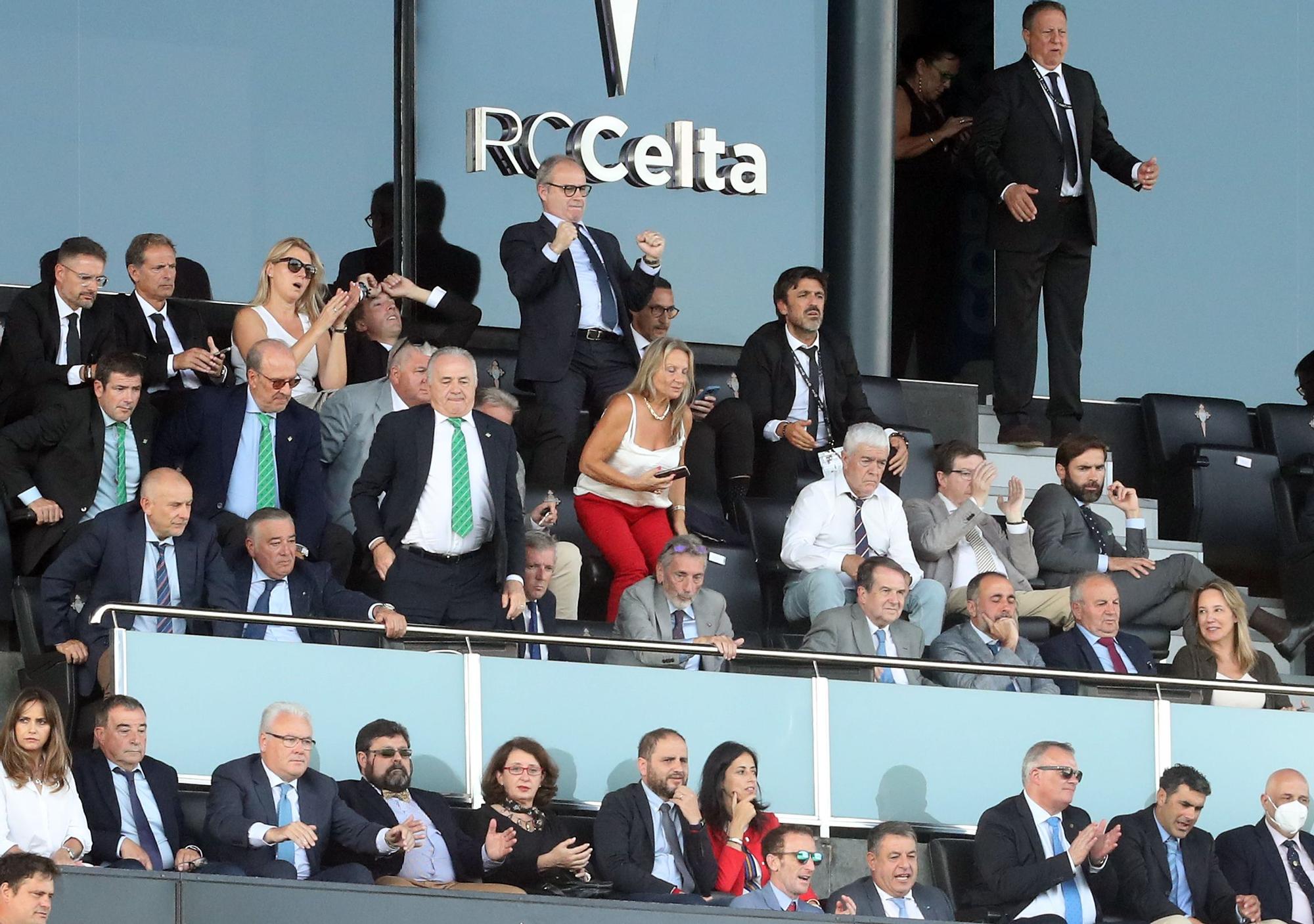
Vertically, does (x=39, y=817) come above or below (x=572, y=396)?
below

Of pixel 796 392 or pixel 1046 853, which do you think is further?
pixel 796 392

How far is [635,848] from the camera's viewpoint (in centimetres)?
754

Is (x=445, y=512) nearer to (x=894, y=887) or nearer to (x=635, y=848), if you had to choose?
(x=635, y=848)

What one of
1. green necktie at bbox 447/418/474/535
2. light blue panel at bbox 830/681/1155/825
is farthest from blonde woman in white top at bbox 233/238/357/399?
light blue panel at bbox 830/681/1155/825

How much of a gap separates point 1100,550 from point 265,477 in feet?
10.3

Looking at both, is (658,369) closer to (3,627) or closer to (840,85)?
(3,627)

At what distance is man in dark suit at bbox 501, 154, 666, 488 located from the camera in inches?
366

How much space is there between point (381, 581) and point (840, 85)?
434cm

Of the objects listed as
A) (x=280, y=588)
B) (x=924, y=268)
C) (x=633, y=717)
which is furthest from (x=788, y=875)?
(x=924, y=268)

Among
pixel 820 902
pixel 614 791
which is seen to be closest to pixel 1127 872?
pixel 820 902

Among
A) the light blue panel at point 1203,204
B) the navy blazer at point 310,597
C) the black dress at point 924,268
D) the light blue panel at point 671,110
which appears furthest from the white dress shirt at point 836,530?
the light blue panel at point 1203,204

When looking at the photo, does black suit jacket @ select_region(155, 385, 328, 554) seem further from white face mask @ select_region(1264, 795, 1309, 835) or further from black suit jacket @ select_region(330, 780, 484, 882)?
white face mask @ select_region(1264, 795, 1309, 835)

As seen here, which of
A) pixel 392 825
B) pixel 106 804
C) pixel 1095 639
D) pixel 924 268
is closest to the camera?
pixel 106 804

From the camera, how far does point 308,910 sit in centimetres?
707
